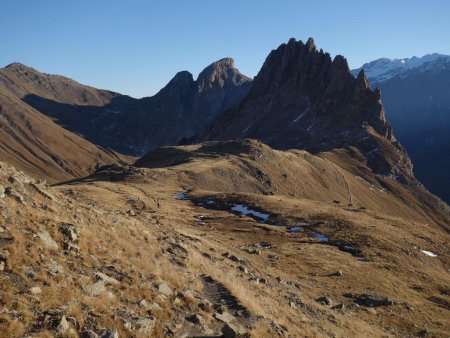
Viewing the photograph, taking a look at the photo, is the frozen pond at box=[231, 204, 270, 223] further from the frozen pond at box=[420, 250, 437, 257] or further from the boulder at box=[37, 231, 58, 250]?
the boulder at box=[37, 231, 58, 250]

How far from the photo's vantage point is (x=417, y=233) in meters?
76.9

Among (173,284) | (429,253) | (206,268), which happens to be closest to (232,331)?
(173,284)

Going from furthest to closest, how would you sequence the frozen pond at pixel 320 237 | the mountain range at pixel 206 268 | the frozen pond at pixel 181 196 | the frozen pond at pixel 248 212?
the frozen pond at pixel 181 196, the frozen pond at pixel 248 212, the frozen pond at pixel 320 237, the mountain range at pixel 206 268

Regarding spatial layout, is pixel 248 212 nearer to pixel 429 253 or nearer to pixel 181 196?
pixel 181 196

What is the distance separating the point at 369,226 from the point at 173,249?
49997mm

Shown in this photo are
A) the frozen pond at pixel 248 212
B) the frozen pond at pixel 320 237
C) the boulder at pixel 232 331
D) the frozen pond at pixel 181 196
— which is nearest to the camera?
the boulder at pixel 232 331

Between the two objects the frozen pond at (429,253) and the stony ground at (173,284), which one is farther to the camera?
the frozen pond at (429,253)

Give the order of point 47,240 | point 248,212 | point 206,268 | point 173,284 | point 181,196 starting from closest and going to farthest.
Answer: point 47,240, point 173,284, point 206,268, point 248,212, point 181,196

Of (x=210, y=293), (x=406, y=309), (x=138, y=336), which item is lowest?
(x=406, y=309)

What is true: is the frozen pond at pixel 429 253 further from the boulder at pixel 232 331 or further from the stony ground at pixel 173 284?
the boulder at pixel 232 331

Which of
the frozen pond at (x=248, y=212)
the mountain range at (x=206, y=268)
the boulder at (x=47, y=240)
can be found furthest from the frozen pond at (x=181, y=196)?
the boulder at (x=47, y=240)

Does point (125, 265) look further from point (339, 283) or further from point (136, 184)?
point (136, 184)

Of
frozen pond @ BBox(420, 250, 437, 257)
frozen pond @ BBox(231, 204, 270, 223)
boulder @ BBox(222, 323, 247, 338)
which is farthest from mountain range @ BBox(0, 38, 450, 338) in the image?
frozen pond @ BBox(420, 250, 437, 257)

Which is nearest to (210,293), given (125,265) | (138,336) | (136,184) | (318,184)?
(125,265)
